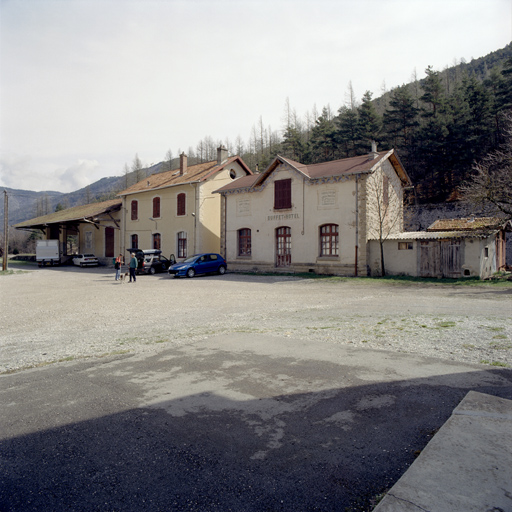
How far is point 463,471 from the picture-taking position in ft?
8.81

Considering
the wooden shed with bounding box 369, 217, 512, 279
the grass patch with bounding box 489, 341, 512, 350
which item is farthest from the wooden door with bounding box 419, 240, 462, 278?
the grass patch with bounding box 489, 341, 512, 350

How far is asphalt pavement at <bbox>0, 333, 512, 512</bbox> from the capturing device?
106 inches

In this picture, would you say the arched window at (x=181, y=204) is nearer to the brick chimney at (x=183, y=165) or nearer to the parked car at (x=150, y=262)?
the brick chimney at (x=183, y=165)

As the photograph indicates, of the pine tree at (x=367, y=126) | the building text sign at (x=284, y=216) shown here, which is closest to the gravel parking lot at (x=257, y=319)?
the building text sign at (x=284, y=216)

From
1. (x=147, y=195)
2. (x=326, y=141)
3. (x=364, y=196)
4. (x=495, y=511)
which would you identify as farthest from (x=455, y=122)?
(x=495, y=511)

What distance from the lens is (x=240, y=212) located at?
91.0 ft

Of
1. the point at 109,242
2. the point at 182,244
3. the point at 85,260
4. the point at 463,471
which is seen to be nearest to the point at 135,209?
the point at 109,242

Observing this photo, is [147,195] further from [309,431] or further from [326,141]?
[309,431]

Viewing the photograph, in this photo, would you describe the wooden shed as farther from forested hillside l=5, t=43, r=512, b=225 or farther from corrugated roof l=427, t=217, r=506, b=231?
forested hillside l=5, t=43, r=512, b=225

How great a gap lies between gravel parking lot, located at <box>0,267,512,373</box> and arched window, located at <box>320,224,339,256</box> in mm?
7073

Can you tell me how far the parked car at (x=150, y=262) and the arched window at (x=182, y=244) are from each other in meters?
4.26

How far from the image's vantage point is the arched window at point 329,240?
76.7 ft

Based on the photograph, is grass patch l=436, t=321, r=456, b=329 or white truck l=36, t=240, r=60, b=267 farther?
white truck l=36, t=240, r=60, b=267

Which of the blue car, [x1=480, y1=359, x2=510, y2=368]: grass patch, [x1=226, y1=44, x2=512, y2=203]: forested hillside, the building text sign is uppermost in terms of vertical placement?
[x1=226, y1=44, x2=512, y2=203]: forested hillside
